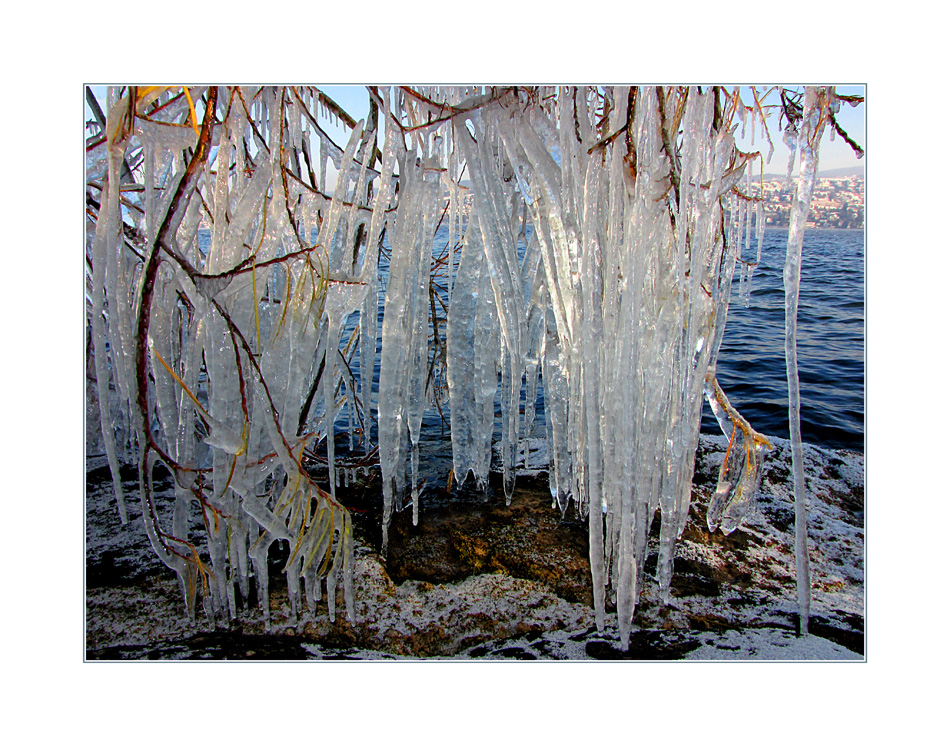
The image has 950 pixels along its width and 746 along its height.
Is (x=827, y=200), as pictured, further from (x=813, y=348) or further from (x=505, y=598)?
(x=505, y=598)

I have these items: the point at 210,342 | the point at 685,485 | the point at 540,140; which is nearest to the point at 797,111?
the point at 540,140

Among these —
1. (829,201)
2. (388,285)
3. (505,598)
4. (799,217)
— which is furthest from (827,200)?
(505,598)

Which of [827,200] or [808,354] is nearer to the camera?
[827,200]

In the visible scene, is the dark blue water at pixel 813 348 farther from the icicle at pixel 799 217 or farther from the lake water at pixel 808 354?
the icicle at pixel 799 217

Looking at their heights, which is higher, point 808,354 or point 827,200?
point 827,200

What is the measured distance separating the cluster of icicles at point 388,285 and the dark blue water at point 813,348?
446 mm

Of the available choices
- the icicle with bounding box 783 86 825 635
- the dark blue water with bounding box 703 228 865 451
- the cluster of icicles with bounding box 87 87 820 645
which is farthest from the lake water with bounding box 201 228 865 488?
the cluster of icicles with bounding box 87 87 820 645

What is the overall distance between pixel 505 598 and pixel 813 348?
1.37 metres

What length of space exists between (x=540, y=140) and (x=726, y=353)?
63.7 inches

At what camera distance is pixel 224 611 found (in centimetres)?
118

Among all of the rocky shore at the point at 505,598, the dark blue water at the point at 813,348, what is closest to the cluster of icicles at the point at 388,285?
the rocky shore at the point at 505,598

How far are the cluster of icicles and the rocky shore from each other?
0.07 meters

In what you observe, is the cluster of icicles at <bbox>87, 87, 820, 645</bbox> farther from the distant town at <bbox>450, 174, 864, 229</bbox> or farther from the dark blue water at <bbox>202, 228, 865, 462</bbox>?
the dark blue water at <bbox>202, 228, 865, 462</bbox>

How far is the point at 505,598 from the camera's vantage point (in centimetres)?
127
